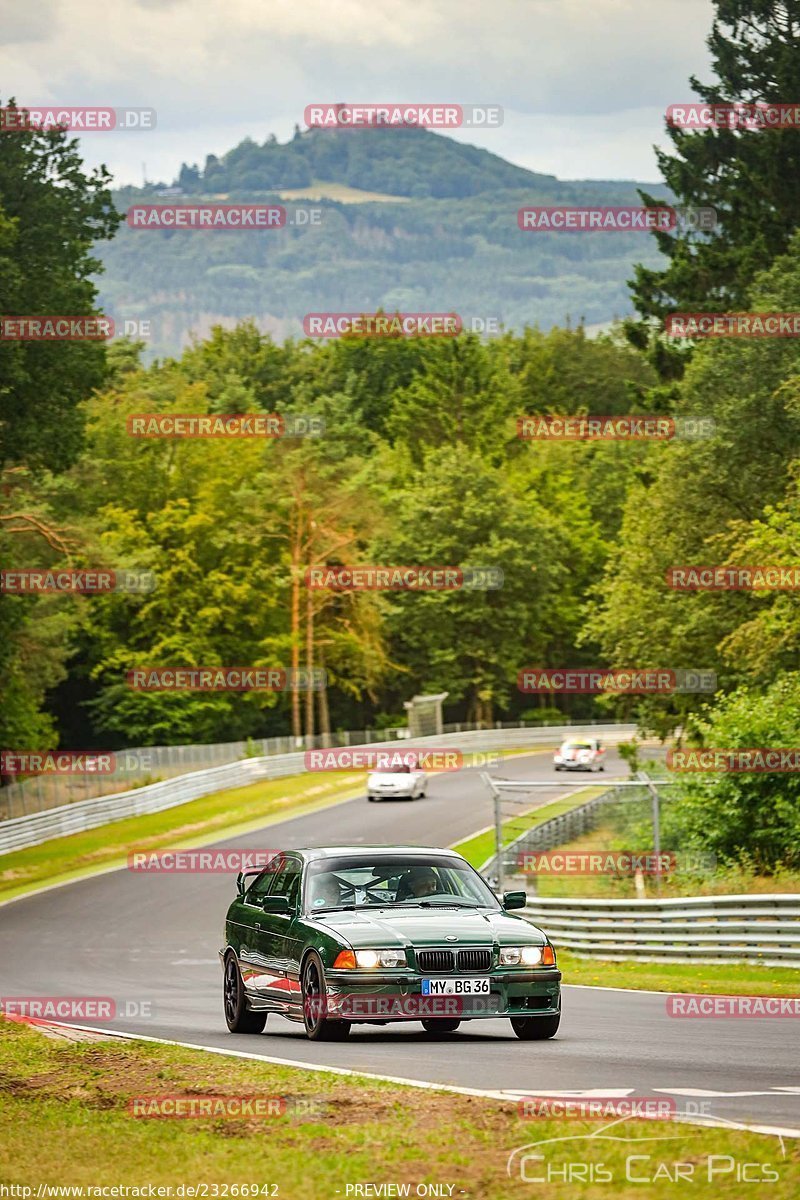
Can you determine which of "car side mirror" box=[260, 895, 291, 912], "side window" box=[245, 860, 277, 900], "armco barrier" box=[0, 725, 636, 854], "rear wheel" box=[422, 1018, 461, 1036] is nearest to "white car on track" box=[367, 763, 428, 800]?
"armco barrier" box=[0, 725, 636, 854]

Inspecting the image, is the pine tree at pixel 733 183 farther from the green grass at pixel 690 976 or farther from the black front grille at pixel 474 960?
the black front grille at pixel 474 960

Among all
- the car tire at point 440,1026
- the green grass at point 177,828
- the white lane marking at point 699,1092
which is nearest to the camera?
the white lane marking at point 699,1092

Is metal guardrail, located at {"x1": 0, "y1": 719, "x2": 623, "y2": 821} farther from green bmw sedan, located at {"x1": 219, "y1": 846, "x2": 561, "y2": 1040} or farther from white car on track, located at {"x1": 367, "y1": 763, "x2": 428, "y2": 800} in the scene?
green bmw sedan, located at {"x1": 219, "y1": 846, "x2": 561, "y2": 1040}

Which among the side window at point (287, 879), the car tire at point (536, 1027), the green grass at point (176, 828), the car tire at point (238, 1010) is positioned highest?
the side window at point (287, 879)

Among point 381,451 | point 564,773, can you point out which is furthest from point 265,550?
point 564,773

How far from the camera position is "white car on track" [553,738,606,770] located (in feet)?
226

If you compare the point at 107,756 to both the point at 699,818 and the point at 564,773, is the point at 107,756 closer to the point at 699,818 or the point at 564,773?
the point at 564,773

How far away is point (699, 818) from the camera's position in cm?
2725

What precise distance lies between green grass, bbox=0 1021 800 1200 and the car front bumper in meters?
1.89

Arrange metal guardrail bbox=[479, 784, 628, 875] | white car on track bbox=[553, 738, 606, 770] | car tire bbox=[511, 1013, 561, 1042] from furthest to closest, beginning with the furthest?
1. white car on track bbox=[553, 738, 606, 770]
2. metal guardrail bbox=[479, 784, 628, 875]
3. car tire bbox=[511, 1013, 561, 1042]

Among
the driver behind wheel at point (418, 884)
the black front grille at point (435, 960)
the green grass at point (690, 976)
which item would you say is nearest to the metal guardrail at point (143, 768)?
the green grass at point (690, 976)

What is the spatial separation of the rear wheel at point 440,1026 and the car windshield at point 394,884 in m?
1.05

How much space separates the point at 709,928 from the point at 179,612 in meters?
65.1

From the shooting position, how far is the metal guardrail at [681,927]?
2106 cm
